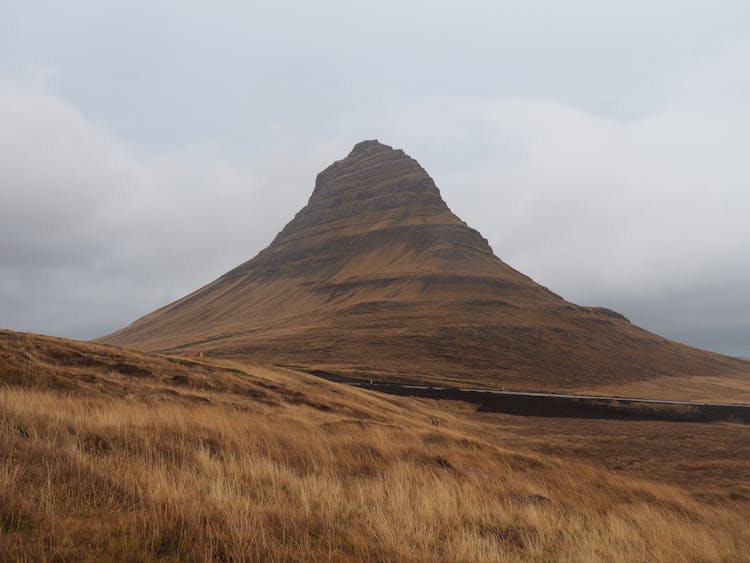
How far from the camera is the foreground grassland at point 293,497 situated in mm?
4066

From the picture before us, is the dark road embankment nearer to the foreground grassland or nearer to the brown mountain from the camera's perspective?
the brown mountain

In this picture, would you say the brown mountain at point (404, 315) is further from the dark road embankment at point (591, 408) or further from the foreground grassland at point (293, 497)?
the foreground grassland at point (293, 497)

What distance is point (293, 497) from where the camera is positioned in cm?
596

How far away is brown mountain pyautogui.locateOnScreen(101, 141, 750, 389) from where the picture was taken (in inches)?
3068

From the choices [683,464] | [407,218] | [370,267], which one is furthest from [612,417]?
[407,218]

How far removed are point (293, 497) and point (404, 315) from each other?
95.4 m

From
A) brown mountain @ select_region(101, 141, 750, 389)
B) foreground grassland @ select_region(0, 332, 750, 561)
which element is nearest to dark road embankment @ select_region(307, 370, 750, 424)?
brown mountain @ select_region(101, 141, 750, 389)

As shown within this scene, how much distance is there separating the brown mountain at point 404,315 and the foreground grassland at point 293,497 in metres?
50.8

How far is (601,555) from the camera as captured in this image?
5.77 m

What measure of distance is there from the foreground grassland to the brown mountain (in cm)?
5081

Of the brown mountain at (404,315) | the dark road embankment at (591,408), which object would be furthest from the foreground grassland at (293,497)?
the brown mountain at (404,315)

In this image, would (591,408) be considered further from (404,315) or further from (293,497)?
(404,315)

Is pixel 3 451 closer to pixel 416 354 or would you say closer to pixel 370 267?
pixel 416 354

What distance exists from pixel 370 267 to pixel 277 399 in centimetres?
12690
